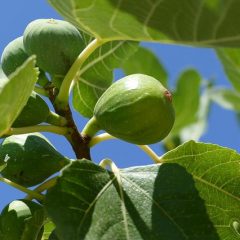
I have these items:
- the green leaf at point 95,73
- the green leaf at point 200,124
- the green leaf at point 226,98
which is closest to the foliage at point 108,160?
the green leaf at point 95,73

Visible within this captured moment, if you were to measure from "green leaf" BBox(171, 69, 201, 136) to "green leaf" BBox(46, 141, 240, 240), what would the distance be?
5.45 ft

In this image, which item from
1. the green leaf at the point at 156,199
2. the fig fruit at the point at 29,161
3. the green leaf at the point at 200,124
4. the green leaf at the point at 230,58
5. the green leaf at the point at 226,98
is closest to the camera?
the green leaf at the point at 156,199

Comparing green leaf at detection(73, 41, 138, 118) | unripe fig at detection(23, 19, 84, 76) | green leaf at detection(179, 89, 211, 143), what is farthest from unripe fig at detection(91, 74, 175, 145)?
green leaf at detection(179, 89, 211, 143)

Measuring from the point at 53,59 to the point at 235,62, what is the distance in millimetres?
524

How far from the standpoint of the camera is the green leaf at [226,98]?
11.4 feet

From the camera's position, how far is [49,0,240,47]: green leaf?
5.10 ft

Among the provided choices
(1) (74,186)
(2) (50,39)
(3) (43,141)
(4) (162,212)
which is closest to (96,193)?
(1) (74,186)

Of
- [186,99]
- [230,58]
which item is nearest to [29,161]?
[230,58]

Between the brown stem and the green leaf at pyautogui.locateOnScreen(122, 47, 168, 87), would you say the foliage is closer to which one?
the brown stem

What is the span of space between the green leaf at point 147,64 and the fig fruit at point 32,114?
5.71ft

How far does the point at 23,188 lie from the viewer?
78.6 inches

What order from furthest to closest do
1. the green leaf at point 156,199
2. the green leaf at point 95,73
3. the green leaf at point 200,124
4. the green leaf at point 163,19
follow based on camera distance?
the green leaf at point 200,124, the green leaf at point 95,73, the green leaf at point 156,199, the green leaf at point 163,19

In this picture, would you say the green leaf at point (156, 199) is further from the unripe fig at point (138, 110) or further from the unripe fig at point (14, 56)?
the unripe fig at point (14, 56)

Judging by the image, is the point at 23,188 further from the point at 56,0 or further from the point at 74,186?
the point at 56,0
